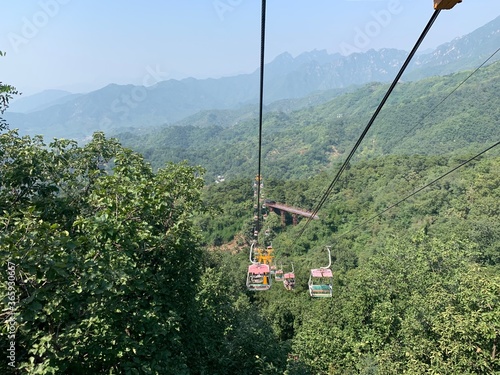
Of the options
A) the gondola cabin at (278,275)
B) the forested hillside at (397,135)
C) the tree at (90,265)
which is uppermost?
the forested hillside at (397,135)

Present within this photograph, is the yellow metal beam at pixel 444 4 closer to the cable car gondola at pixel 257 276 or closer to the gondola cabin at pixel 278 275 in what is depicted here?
the cable car gondola at pixel 257 276

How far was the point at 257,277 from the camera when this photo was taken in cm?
1168

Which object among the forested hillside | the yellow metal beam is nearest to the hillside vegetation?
the yellow metal beam

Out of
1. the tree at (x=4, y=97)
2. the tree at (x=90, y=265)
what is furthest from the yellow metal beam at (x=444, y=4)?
the tree at (x=4, y=97)

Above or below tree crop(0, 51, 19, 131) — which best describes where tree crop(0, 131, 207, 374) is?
below

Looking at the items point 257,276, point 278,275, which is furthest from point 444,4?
point 278,275

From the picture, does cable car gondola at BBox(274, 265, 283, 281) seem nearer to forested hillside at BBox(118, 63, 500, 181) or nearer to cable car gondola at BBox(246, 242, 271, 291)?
cable car gondola at BBox(246, 242, 271, 291)

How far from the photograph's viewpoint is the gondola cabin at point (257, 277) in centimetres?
1123

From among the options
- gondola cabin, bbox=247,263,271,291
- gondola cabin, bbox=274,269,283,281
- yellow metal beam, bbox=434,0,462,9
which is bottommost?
gondola cabin, bbox=274,269,283,281

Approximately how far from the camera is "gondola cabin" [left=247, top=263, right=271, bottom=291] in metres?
11.2

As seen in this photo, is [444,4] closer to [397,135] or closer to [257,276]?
[257,276]

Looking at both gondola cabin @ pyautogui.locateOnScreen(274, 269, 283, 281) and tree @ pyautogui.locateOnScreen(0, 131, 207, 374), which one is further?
gondola cabin @ pyautogui.locateOnScreen(274, 269, 283, 281)

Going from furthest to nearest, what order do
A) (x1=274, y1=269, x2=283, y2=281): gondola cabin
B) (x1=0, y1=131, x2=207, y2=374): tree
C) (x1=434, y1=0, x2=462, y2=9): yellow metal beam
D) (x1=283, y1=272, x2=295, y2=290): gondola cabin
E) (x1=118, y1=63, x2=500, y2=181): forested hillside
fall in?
(x1=118, y1=63, x2=500, y2=181): forested hillside → (x1=274, y1=269, x2=283, y2=281): gondola cabin → (x1=283, y1=272, x2=295, y2=290): gondola cabin → (x1=0, y1=131, x2=207, y2=374): tree → (x1=434, y1=0, x2=462, y2=9): yellow metal beam

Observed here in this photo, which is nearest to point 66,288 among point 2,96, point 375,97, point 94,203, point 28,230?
point 28,230
